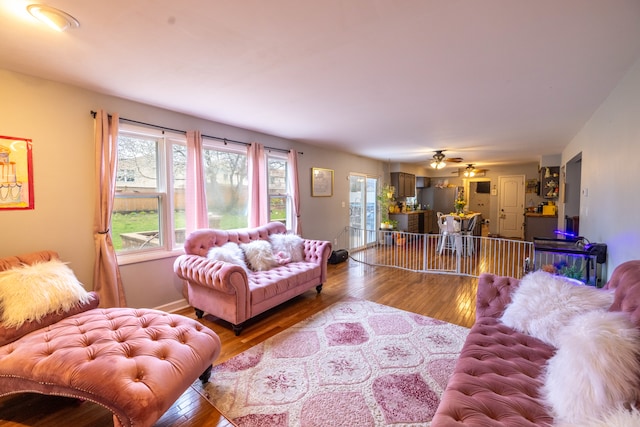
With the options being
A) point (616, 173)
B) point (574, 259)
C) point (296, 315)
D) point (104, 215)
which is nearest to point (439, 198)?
point (574, 259)

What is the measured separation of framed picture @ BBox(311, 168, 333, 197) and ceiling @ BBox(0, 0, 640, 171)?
7.00 feet

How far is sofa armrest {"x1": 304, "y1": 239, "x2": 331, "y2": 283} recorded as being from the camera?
3951mm

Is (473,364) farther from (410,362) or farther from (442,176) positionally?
(442,176)

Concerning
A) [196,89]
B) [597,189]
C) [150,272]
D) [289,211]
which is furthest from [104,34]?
[597,189]

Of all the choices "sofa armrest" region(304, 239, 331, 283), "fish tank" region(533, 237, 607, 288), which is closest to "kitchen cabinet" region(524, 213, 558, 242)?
"fish tank" region(533, 237, 607, 288)

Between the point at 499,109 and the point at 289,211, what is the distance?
347cm

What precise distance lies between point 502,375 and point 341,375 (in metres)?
1.17

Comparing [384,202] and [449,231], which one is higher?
[384,202]

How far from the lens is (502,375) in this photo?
1422mm

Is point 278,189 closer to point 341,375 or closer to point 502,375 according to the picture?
point 341,375

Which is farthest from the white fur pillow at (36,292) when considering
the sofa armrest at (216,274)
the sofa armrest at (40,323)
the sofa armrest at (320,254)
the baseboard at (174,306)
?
the sofa armrest at (320,254)

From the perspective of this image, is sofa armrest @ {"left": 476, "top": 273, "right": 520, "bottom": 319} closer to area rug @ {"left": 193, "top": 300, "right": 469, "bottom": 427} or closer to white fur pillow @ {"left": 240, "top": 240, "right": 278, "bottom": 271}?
area rug @ {"left": 193, "top": 300, "right": 469, "bottom": 427}

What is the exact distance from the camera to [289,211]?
515 centimetres

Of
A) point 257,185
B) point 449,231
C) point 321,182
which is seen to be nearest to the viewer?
point 257,185
